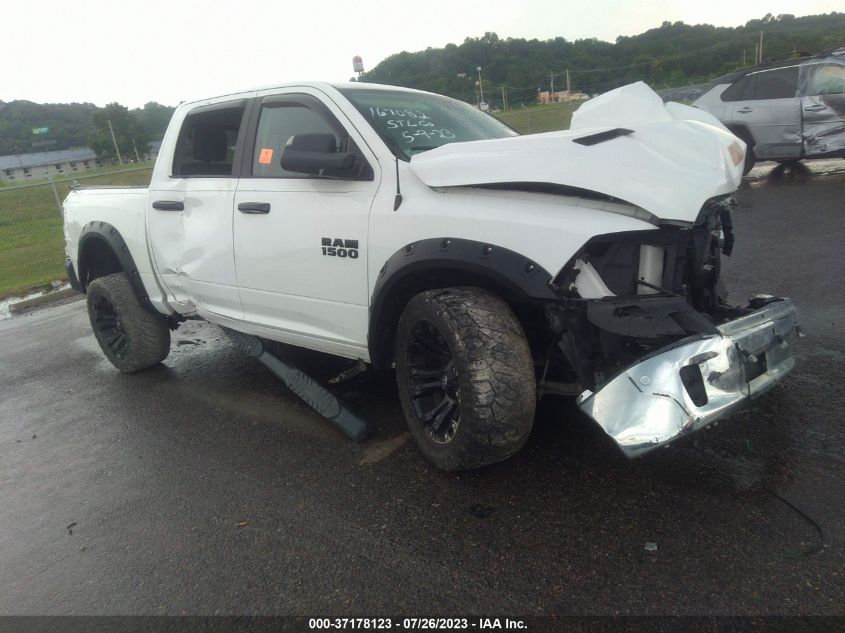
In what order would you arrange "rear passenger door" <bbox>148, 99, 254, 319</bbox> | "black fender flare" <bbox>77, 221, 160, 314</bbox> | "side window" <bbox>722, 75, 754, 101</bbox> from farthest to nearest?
"side window" <bbox>722, 75, 754, 101</bbox> < "black fender flare" <bbox>77, 221, 160, 314</bbox> < "rear passenger door" <bbox>148, 99, 254, 319</bbox>

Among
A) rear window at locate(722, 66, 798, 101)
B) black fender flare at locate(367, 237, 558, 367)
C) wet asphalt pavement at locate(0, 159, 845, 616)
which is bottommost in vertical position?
wet asphalt pavement at locate(0, 159, 845, 616)

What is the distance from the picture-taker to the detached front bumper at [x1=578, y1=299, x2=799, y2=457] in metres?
2.29

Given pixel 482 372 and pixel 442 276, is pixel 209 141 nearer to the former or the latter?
pixel 442 276

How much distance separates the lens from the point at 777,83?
10.0 metres

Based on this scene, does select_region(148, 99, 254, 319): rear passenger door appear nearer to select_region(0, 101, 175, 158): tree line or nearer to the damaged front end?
the damaged front end

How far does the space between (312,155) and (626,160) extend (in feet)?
4.70

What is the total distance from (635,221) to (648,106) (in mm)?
770

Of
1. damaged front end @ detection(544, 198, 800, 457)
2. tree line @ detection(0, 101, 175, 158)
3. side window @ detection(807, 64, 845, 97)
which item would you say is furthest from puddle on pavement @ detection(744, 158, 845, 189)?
tree line @ detection(0, 101, 175, 158)

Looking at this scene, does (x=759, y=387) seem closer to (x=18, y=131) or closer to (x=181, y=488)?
(x=181, y=488)

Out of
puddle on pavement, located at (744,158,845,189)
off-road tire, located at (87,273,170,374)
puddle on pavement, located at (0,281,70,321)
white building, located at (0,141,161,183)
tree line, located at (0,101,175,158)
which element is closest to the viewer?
off-road tire, located at (87,273,170,374)

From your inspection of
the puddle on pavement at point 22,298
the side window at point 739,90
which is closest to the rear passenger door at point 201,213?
the puddle on pavement at point 22,298

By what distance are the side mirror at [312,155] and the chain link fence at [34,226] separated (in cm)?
954

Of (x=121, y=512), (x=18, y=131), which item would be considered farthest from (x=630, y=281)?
(x=18, y=131)

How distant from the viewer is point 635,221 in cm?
240
